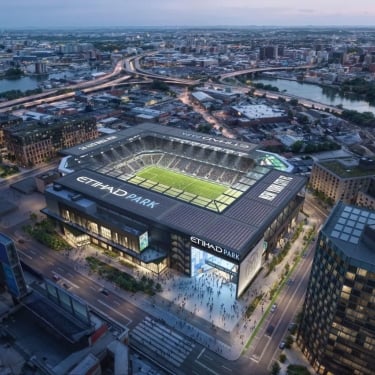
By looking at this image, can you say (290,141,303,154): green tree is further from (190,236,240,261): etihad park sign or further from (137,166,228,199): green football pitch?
(190,236,240,261): etihad park sign

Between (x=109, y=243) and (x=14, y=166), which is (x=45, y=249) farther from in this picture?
(x=14, y=166)

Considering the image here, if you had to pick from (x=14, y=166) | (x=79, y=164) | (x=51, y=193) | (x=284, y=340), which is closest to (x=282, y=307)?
(x=284, y=340)

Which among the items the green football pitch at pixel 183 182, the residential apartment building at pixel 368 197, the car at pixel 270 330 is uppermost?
→ the residential apartment building at pixel 368 197

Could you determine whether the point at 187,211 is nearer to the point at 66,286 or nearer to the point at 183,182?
the point at 66,286

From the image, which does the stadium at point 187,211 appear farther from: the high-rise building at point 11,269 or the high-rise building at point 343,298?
the high-rise building at point 11,269

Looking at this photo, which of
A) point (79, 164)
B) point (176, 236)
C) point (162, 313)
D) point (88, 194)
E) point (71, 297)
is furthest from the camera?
point (79, 164)

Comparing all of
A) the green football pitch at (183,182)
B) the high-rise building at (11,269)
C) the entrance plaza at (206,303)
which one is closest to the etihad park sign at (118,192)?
the entrance plaza at (206,303)
